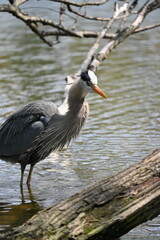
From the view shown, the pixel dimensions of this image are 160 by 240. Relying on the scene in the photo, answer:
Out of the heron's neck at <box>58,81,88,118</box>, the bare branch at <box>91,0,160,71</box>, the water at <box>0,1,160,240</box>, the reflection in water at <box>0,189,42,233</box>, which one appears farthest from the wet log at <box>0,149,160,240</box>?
the bare branch at <box>91,0,160,71</box>

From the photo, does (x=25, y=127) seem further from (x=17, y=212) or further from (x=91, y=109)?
(x=91, y=109)

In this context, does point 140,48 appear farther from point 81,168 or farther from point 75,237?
point 75,237

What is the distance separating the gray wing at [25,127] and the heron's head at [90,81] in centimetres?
71

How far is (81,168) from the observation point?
6980 mm

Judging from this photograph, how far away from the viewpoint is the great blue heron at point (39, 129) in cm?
647

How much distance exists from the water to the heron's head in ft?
3.59

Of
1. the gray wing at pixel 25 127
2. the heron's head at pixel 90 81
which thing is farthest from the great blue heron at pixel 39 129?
the heron's head at pixel 90 81

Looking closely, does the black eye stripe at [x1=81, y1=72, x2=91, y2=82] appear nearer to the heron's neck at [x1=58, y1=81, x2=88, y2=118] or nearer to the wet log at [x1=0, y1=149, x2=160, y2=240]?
the heron's neck at [x1=58, y1=81, x2=88, y2=118]

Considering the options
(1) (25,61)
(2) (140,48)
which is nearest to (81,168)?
→ (1) (25,61)

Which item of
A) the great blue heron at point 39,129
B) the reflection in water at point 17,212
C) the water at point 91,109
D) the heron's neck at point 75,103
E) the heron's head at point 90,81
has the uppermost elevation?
the heron's head at point 90,81

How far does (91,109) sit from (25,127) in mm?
3177

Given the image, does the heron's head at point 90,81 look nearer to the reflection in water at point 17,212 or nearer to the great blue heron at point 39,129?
the great blue heron at point 39,129

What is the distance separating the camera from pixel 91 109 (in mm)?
9641

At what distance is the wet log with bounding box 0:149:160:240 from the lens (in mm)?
3955
